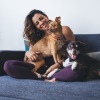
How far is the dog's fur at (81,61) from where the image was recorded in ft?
5.18

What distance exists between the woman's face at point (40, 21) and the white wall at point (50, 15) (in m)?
0.42

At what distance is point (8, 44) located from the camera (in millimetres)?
2795

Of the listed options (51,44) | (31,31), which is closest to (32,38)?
(31,31)

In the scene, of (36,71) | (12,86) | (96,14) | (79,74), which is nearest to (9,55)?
(36,71)

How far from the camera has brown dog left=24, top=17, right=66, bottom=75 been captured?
1.78 metres

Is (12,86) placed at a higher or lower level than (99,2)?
lower

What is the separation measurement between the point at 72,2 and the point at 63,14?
16cm

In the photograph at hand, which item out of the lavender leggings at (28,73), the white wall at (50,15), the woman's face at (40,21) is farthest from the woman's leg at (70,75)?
the white wall at (50,15)

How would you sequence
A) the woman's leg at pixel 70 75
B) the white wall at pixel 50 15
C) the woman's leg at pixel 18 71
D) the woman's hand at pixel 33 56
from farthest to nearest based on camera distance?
the white wall at pixel 50 15 → the woman's hand at pixel 33 56 → the woman's leg at pixel 18 71 → the woman's leg at pixel 70 75

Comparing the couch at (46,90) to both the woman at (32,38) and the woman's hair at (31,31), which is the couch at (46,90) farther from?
the woman's hair at (31,31)

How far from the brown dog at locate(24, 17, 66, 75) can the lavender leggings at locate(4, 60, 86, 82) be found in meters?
0.12

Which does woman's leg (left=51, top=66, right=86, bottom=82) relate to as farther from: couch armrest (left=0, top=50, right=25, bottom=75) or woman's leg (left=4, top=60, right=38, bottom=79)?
couch armrest (left=0, top=50, right=25, bottom=75)

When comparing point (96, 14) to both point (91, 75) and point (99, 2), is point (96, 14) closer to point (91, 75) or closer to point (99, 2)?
point (99, 2)

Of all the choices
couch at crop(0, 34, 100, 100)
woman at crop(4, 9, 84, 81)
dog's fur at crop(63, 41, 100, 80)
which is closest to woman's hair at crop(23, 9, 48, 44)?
woman at crop(4, 9, 84, 81)
